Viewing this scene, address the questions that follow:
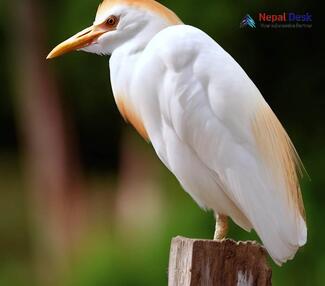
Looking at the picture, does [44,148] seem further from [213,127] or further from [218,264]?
[218,264]

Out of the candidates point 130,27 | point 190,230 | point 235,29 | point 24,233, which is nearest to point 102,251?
point 190,230

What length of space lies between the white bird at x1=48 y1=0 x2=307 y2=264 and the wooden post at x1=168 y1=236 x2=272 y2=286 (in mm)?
114

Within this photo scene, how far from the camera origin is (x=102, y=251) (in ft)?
12.2

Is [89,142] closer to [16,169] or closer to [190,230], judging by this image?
[16,169]

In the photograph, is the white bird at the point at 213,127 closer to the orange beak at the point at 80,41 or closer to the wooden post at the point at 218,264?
the orange beak at the point at 80,41

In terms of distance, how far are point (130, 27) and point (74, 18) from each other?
258 cm

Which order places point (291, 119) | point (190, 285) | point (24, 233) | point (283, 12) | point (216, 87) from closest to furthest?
point (190, 285) < point (216, 87) < point (283, 12) < point (291, 119) < point (24, 233)

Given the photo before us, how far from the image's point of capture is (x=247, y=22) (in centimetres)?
428

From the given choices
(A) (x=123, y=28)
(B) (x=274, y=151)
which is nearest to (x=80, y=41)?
(A) (x=123, y=28)

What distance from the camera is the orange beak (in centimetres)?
218

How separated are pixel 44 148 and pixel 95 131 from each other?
40 cm

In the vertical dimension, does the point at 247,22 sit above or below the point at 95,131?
above

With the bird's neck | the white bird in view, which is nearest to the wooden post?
the white bird

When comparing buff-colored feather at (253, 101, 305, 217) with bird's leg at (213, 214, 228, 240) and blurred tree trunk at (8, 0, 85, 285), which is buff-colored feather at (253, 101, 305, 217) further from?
blurred tree trunk at (8, 0, 85, 285)
